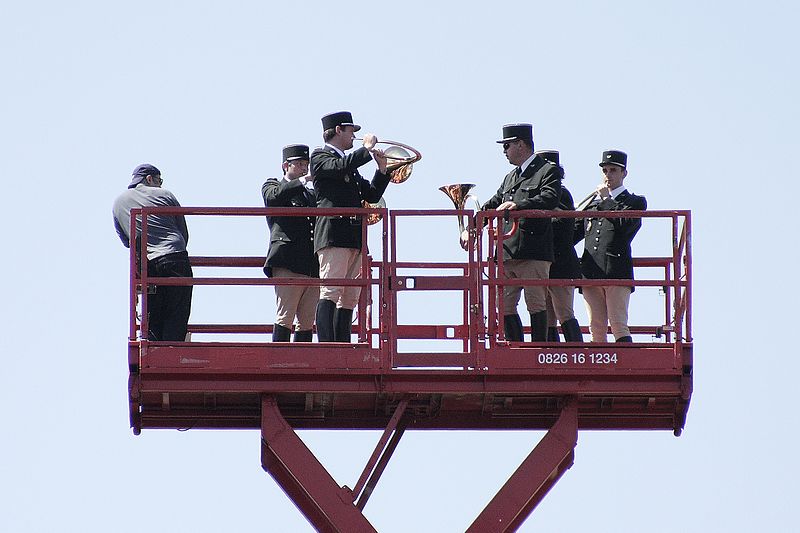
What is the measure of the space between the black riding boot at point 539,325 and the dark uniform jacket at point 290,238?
2353mm

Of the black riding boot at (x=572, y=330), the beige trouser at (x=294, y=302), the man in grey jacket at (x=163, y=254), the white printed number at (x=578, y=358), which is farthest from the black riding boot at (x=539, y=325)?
the man in grey jacket at (x=163, y=254)

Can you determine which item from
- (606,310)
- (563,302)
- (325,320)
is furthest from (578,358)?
(325,320)

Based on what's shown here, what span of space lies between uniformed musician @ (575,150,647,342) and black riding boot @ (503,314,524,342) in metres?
0.90

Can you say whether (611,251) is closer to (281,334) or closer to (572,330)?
(572,330)

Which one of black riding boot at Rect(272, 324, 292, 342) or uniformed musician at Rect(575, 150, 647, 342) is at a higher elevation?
uniformed musician at Rect(575, 150, 647, 342)

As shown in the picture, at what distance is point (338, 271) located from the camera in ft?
75.2

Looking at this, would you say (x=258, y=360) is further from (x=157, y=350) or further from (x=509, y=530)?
(x=509, y=530)

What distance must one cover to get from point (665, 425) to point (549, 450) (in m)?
1.60

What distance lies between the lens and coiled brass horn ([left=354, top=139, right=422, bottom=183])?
23250 mm

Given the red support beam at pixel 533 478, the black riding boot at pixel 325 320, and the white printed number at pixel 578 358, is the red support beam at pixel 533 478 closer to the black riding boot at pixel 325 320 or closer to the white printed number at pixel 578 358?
the white printed number at pixel 578 358

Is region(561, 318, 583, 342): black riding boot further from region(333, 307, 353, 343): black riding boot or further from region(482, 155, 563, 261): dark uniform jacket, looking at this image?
region(333, 307, 353, 343): black riding boot

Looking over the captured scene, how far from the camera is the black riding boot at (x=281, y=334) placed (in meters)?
23.5

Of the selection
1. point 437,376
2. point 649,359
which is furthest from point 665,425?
point 437,376

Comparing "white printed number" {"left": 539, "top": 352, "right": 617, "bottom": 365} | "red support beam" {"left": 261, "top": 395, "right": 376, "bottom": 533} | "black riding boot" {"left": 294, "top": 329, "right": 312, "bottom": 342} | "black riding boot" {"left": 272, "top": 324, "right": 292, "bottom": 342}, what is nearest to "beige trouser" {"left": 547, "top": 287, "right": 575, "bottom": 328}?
"white printed number" {"left": 539, "top": 352, "right": 617, "bottom": 365}
